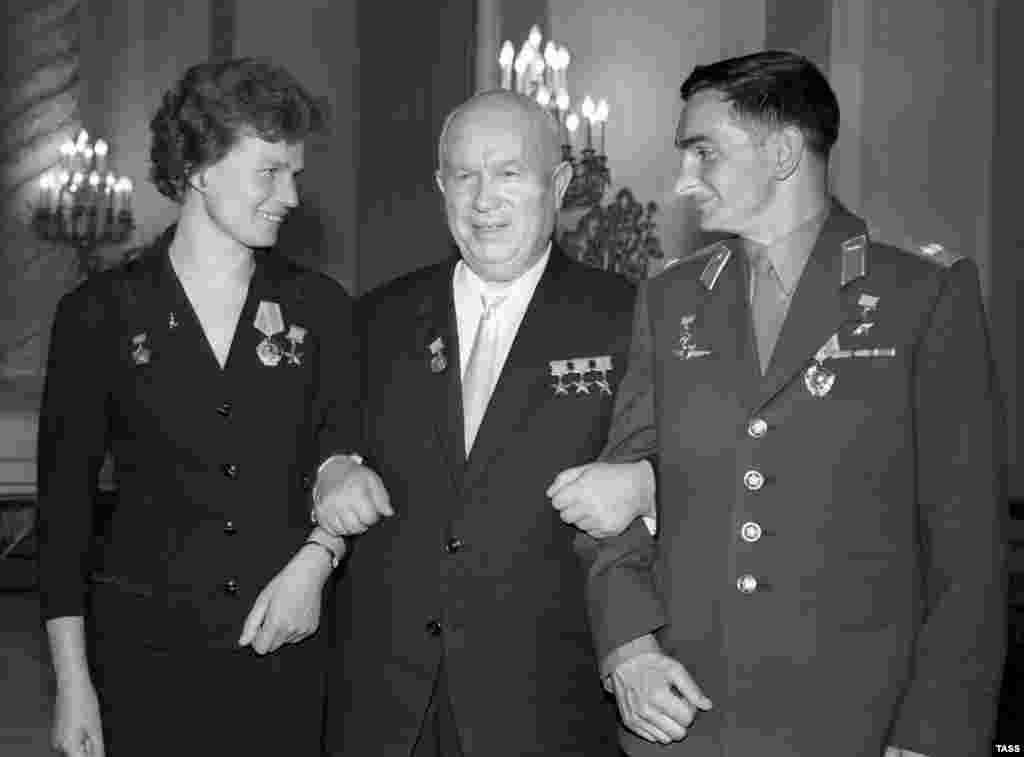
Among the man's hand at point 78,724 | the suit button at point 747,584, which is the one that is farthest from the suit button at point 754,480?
the man's hand at point 78,724

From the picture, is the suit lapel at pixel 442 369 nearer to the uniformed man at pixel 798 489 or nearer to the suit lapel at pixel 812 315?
the uniformed man at pixel 798 489

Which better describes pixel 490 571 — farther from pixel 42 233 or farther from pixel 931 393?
pixel 42 233

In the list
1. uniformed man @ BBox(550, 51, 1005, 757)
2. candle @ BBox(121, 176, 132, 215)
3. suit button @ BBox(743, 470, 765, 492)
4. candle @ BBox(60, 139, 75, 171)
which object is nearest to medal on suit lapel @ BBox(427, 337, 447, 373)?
uniformed man @ BBox(550, 51, 1005, 757)

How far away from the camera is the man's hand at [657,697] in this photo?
1.94 metres

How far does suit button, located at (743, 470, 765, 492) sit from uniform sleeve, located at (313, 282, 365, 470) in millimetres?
702

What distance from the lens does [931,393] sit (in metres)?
1.91

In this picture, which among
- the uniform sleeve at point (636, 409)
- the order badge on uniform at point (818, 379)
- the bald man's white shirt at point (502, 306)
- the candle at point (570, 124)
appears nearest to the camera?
the order badge on uniform at point (818, 379)

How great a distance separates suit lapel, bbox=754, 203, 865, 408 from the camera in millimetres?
1997

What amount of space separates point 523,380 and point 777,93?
61 centimetres

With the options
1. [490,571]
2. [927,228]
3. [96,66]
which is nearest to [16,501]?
[96,66]

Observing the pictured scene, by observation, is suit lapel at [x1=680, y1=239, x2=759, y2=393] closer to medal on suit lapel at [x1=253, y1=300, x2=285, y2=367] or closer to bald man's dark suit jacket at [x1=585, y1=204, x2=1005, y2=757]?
bald man's dark suit jacket at [x1=585, y1=204, x2=1005, y2=757]

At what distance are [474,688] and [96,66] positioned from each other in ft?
24.2

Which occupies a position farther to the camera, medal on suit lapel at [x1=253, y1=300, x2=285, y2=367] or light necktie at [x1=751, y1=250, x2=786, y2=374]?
medal on suit lapel at [x1=253, y1=300, x2=285, y2=367]

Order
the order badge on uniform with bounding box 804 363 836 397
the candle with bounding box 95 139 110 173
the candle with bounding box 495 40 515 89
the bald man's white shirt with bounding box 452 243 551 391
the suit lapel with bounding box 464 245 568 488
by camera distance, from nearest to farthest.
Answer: the order badge on uniform with bounding box 804 363 836 397 → the suit lapel with bounding box 464 245 568 488 → the bald man's white shirt with bounding box 452 243 551 391 → the candle with bounding box 495 40 515 89 → the candle with bounding box 95 139 110 173
